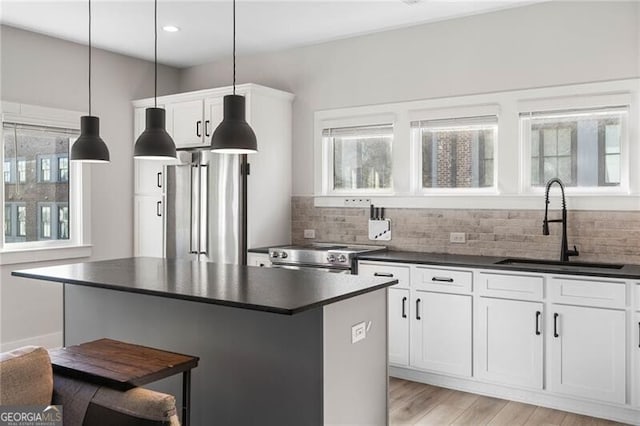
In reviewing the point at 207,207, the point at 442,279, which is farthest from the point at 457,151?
A: the point at 207,207

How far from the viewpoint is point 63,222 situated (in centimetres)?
536

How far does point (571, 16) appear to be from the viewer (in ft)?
13.5

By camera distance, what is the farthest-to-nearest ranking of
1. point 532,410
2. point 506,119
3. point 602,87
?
point 506,119 < point 602,87 < point 532,410

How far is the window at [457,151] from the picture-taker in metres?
4.55

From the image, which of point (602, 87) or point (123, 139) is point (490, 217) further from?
point (123, 139)

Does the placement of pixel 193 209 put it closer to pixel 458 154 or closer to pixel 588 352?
pixel 458 154

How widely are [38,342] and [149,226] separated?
58.8 inches

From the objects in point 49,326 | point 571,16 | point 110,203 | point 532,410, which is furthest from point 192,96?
point 532,410

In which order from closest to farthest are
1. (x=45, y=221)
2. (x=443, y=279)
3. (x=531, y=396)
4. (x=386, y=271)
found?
(x=531, y=396) → (x=443, y=279) → (x=386, y=271) → (x=45, y=221)

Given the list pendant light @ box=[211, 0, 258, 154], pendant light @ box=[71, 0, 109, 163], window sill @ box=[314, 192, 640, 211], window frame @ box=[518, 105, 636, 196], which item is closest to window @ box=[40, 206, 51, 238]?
pendant light @ box=[71, 0, 109, 163]

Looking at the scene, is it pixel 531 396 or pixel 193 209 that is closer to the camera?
pixel 531 396

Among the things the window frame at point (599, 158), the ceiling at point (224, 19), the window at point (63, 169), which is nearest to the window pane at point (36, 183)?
the window at point (63, 169)

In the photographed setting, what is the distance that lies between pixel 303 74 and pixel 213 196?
1.48m

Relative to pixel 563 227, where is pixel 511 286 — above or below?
below
